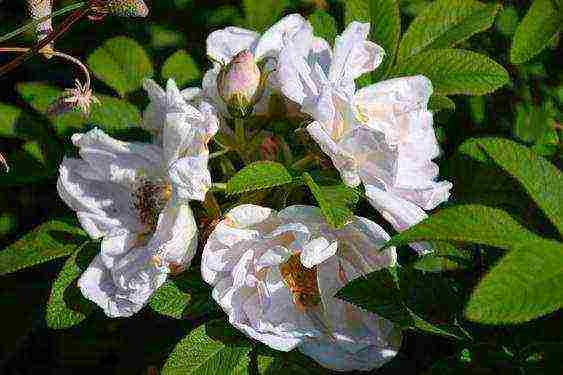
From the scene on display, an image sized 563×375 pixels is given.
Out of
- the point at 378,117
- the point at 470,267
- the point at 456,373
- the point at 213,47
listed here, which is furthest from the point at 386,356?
the point at 213,47

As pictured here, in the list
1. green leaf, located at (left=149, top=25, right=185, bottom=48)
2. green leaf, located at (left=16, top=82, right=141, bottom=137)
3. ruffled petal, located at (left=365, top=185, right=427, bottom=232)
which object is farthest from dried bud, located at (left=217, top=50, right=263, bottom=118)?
green leaf, located at (left=149, top=25, right=185, bottom=48)

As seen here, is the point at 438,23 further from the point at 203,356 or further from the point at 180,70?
the point at 203,356

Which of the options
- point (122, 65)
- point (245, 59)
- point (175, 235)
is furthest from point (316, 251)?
point (122, 65)

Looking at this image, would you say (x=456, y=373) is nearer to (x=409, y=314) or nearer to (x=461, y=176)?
(x=409, y=314)

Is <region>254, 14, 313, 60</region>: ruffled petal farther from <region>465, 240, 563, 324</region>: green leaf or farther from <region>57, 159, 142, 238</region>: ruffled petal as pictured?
<region>465, 240, 563, 324</region>: green leaf

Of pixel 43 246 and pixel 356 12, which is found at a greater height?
pixel 356 12

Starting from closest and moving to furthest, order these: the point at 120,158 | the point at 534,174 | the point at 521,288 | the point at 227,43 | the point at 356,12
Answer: the point at 521,288
the point at 534,174
the point at 120,158
the point at 227,43
the point at 356,12

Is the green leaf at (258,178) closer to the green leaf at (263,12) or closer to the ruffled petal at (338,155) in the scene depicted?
the ruffled petal at (338,155)

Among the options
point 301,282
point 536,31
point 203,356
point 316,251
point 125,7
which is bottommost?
point 203,356
